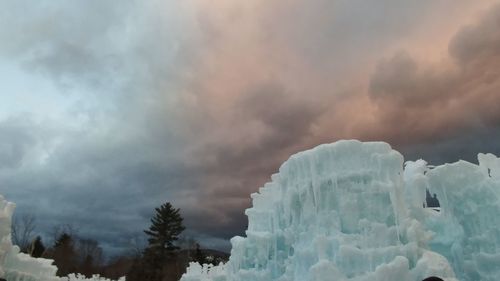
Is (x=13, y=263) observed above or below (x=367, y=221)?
below

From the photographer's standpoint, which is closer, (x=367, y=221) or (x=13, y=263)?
(x=367, y=221)

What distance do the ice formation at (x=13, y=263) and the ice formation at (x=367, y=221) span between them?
10738 millimetres

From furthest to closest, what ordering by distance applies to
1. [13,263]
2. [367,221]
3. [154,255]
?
[154,255]
[13,263]
[367,221]

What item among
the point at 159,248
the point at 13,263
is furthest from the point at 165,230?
the point at 13,263

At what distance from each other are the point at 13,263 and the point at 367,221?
16.8 m

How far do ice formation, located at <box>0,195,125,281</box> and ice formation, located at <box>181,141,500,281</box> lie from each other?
35.2 ft

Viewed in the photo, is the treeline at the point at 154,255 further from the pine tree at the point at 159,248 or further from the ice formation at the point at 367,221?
the ice formation at the point at 367,221

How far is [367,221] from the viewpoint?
38.1 feet

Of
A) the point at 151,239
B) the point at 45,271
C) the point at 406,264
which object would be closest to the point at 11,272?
the point at 45,271

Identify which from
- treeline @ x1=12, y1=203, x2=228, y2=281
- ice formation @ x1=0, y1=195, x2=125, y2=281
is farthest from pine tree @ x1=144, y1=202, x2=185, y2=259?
ice formation @ x1=0, y1=195, x2=125, y2=281

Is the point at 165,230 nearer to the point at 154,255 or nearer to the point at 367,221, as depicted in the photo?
the point at 154,255

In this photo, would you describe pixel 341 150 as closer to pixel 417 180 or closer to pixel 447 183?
pixel 417 180

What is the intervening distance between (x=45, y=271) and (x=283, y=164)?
14460 millimetres

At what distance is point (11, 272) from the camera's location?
19.9m
